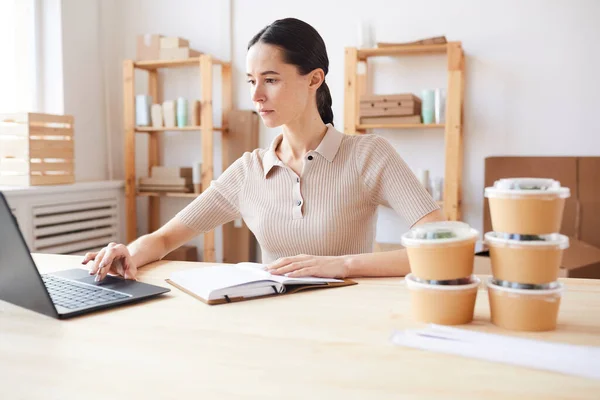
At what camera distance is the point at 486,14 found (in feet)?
11.7

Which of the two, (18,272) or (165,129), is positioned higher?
(165,129)

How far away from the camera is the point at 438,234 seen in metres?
0.92

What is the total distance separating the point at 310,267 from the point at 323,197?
0.44 metres

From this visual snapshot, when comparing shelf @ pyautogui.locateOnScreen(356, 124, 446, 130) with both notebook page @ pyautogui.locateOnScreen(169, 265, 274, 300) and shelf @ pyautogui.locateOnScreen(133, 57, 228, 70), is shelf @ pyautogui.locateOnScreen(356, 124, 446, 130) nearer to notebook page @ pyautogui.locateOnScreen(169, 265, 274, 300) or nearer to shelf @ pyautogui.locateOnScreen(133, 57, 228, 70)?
shelf @ pyautogui.locateOnScreen(133, 57, 228, 70)

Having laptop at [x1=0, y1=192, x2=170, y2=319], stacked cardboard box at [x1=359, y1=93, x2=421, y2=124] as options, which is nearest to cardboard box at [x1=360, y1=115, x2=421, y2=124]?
stacked cardboard box at [x1=359, y1=93, x2=421, y2=124]

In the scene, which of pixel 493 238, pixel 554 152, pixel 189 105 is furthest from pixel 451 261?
pixel 189 105

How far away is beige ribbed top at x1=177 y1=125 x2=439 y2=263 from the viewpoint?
66.1 inches

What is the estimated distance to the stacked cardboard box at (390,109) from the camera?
341 cm

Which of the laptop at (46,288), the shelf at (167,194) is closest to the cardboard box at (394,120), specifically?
the shelf at (167,194)

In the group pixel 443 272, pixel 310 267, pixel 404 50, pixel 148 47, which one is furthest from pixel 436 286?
pixel 148 47

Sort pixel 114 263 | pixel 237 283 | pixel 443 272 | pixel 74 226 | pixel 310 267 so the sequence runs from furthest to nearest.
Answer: pixel 74 226 → pixel 114 263 → pixel 310 267 → pixel 237 283 → pixel 443 272

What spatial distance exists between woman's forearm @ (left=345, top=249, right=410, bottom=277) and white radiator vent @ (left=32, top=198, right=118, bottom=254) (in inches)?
103

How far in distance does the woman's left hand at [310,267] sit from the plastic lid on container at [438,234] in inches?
15.0

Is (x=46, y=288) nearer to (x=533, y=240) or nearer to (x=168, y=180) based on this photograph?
(x=533, y=240)
